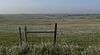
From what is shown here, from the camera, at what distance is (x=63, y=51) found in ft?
38.4

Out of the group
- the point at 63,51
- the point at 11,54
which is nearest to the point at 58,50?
the point at 63,51

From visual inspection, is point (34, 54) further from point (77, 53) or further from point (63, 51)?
point (77, 53)

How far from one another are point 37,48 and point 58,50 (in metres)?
0.89

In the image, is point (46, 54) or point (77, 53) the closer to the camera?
point (46, 54)

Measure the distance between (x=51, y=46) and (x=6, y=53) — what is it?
185 cm

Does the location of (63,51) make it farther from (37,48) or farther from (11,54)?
(11,54)

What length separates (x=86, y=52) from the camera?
38.7 feet

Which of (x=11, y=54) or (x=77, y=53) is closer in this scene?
(x=11, y=54)

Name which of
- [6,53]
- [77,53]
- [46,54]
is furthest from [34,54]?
[77,53]

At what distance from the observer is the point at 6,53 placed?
11.8 metres

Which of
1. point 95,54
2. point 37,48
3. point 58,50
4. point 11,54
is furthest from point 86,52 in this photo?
point 11,54

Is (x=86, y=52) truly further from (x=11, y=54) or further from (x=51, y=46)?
(x=11, y=54)

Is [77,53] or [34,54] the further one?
[77,53]

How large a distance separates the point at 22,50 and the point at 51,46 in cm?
120
